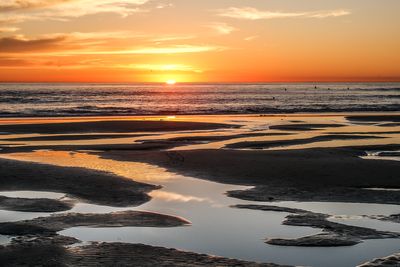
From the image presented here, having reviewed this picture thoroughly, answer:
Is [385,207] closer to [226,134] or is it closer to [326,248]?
[326,248]

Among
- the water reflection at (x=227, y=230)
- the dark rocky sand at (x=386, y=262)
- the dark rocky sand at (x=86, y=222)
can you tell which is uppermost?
the dark rocky sand at (x=86, y=222)

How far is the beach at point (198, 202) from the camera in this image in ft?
33.3

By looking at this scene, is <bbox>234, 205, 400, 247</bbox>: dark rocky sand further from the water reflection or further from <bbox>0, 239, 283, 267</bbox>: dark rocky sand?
<bbox>0, 239, 283, 267</bbox>: dark rocky sand

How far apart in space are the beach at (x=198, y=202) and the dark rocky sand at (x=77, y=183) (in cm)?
3

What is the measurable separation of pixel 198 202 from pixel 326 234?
436cm

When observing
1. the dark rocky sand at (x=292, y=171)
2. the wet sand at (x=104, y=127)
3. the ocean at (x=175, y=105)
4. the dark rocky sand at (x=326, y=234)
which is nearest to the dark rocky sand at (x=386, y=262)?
the dark rocky sand at (x=326, y=234)

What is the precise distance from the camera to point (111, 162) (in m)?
22.2

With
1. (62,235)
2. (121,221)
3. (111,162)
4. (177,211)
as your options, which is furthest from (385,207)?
(111,162)

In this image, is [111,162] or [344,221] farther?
[111,162]

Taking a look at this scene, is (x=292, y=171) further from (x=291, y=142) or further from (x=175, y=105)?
(x=175, y=105)

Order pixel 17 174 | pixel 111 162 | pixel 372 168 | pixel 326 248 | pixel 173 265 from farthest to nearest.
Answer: pixel 111 162 < pixel 372 168 < pixel 17 174 < pixel 326 248 < pixel 173 265

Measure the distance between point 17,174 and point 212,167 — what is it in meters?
7.20

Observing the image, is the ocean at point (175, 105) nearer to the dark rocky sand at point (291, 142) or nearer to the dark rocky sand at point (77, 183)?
the dark rocky sand at point (291, 142)

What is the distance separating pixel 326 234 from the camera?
11.3 meters
